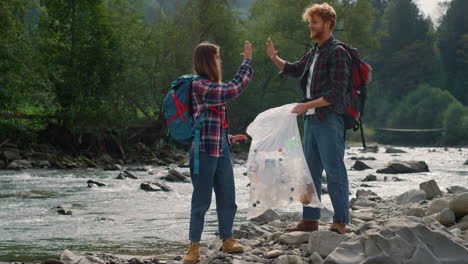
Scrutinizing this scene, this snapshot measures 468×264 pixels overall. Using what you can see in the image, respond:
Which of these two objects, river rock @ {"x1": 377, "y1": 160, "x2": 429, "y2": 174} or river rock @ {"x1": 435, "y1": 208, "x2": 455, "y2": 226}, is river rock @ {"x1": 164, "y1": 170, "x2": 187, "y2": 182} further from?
river rock @ {"x1": 435, "y1": 208, "x2": 455, "y2": 226}

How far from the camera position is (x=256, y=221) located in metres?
9.14

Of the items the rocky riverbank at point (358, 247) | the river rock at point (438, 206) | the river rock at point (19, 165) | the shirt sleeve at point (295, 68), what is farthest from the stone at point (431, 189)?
the river rock at point (19, 165)

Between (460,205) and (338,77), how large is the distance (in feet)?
8.98

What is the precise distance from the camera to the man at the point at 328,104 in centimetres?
521

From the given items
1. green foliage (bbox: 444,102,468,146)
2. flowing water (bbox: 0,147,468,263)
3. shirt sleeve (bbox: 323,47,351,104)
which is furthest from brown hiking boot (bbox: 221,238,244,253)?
green foliage (bbox: 444,102,468,146)

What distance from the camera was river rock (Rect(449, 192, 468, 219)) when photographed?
6825mm

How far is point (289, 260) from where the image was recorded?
4941 mm

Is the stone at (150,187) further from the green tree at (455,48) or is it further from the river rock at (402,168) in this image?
the green tree at (455,48)

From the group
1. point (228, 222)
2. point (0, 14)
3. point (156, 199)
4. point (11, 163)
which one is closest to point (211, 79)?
point (228, 222)

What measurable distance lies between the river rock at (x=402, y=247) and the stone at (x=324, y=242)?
251mm

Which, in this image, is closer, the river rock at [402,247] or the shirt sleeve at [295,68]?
the river rock at [402,247]

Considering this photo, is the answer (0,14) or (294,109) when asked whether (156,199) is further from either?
(0,14)

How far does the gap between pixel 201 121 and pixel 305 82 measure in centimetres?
122

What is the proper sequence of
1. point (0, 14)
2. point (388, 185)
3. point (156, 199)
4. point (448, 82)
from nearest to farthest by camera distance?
point (156, 199) < point (388, 185) < point (0, 14) < point (448, 82)
